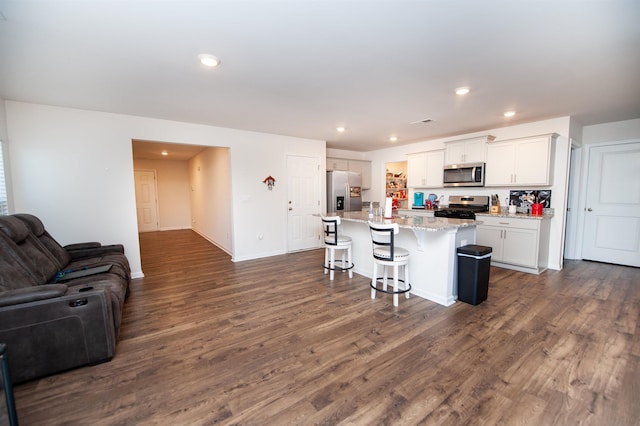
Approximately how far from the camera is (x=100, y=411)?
1675 millimetres

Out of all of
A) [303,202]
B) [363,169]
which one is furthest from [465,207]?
[303,202]

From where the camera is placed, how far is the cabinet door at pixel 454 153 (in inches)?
209

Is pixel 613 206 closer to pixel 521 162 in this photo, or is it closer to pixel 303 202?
pixel 521 162

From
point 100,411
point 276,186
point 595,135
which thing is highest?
point 595,135

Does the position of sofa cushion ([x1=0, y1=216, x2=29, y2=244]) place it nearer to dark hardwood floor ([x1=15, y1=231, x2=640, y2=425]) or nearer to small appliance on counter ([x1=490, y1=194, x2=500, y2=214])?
dark hardwood floor ([x1=15, y1=231, x2=640, y2=425])

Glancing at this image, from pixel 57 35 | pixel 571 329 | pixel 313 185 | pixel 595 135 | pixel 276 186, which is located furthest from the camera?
pixel 313 185

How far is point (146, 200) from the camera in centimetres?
873

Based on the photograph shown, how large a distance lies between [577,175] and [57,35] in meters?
7.32

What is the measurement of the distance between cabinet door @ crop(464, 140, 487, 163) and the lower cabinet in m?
1.14

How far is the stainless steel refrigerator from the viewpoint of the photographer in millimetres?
6555

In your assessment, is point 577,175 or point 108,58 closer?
point 108,58

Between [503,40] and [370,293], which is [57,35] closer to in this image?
[503,40]

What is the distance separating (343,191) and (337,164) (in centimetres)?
78

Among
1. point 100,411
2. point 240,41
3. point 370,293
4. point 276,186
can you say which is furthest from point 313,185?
point 100,411
